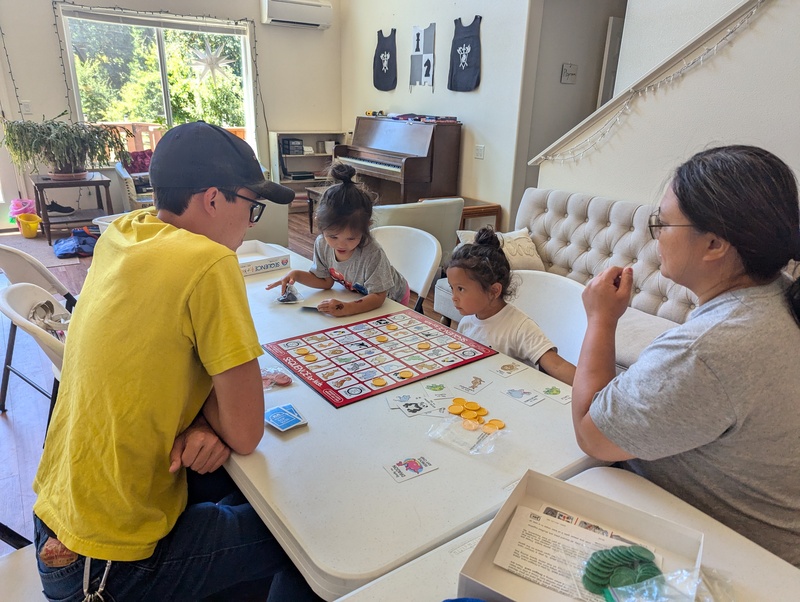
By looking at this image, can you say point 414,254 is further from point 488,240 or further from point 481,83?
point 481,83

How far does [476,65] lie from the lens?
14.2 feet

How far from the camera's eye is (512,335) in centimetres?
147

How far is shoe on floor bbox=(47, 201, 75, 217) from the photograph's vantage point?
194 inches

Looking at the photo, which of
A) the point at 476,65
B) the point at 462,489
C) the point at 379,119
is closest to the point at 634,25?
the point at 476,65

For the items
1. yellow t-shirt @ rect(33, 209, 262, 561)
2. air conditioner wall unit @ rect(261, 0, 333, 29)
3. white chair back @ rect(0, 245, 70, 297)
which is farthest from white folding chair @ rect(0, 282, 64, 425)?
air conditioner wall unit @ rect(261, 0, 333, 29)

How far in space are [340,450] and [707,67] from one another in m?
2.63

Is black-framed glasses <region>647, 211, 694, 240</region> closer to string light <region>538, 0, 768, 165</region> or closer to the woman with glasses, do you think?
the woman with glasses

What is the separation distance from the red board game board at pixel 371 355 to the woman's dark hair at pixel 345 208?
1.34 feet

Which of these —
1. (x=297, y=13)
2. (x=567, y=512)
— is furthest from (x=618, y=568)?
(x=297, y=13)

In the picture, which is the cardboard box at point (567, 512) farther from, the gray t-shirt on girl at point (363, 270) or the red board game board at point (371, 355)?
the gray t-shirt on girl at point (363, 270)

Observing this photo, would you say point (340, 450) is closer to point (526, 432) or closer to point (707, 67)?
point (526, 432)

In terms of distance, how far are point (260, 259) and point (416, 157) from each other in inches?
113

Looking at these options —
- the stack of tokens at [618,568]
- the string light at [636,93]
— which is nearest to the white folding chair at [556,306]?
the stack of tokens at [618,568]

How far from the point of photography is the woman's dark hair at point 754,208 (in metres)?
0.72
